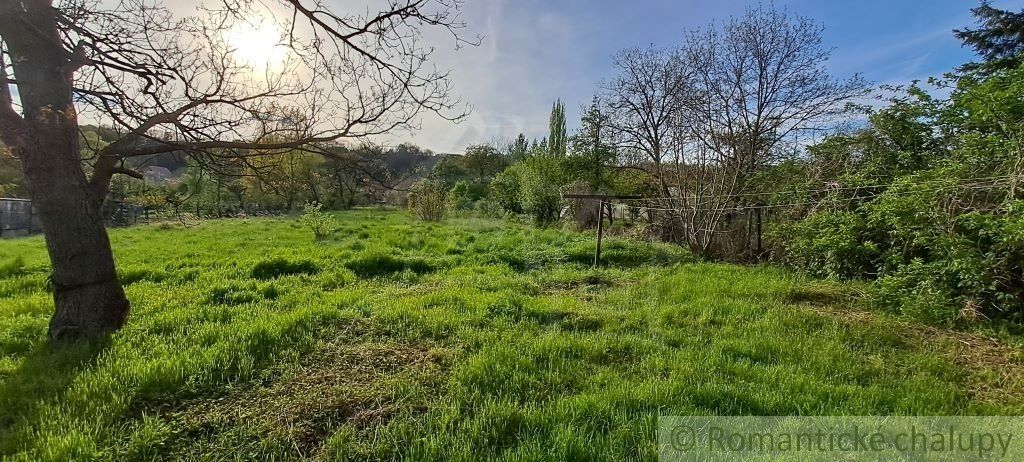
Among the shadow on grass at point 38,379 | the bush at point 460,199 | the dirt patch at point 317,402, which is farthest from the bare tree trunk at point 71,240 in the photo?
the bush at point 460,199

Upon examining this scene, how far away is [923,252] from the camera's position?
4.99 m

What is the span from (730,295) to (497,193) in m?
18.3

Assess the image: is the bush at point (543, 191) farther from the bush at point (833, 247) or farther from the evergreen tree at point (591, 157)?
the bush at point (833, 247)

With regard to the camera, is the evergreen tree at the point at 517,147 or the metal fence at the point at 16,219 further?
the evergreen tree at the point at 517,147

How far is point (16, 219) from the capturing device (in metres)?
14.2

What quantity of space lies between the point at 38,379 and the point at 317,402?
1.98m

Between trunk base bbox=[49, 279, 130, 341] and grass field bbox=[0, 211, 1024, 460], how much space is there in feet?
0.58

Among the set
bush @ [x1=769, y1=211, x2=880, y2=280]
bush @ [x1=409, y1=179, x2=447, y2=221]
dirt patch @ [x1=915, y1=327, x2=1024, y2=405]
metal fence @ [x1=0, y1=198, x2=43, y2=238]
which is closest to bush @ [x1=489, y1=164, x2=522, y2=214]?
bush @ [x1=409, y1=179, x2=447, y2=221]

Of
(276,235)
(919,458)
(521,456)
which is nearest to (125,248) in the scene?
(276,235)

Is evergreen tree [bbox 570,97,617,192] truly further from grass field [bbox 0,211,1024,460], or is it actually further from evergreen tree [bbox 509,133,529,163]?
evergreen tree [bbox 509,133,529,163]

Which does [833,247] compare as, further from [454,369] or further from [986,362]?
[454,369]

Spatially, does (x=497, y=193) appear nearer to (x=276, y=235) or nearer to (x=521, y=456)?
(x=276, y=235)

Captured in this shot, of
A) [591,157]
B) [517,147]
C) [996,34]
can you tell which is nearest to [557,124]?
[517,147]

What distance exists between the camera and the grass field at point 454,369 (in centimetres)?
221
